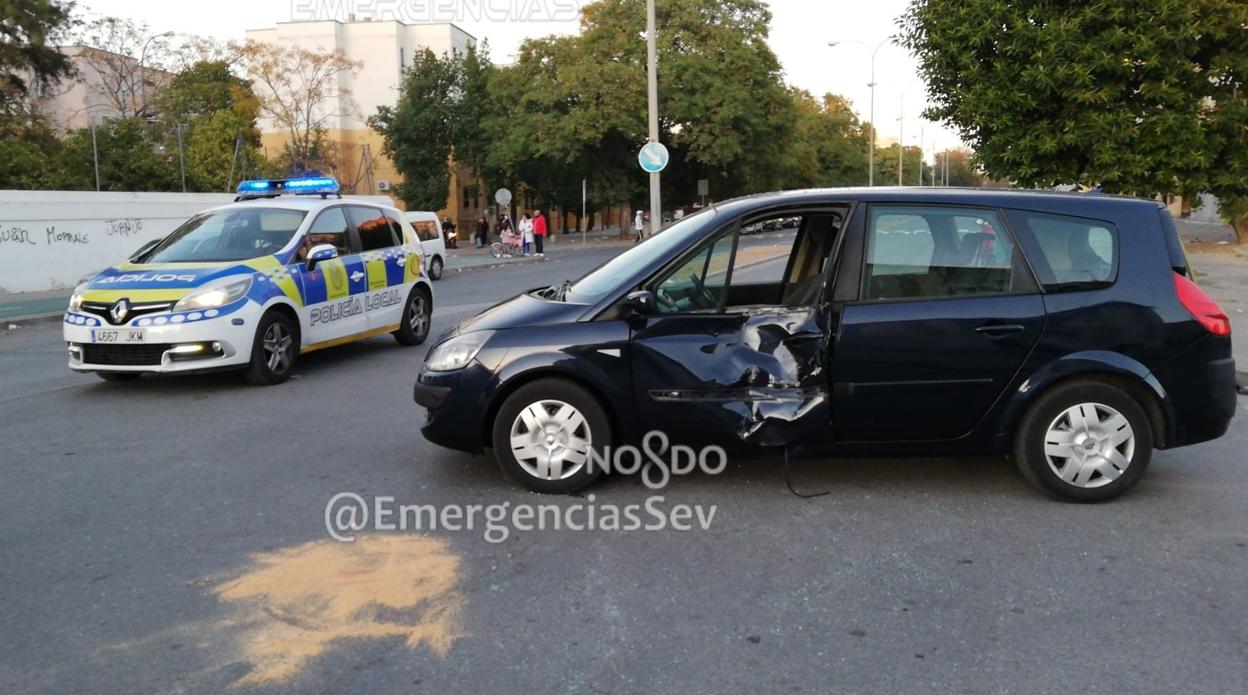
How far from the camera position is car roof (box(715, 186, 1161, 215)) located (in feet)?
17.4

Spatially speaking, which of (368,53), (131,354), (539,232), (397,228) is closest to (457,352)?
(131,354)

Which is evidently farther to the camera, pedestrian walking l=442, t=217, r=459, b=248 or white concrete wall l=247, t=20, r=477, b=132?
white concrete wall l=247, t=20, r=477, b=132

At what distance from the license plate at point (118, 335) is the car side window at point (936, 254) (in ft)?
19.5

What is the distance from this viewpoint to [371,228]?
423 inches

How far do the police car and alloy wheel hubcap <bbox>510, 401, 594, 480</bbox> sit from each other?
4138mm

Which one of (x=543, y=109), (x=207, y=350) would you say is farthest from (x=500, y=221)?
(x=207, y=350)

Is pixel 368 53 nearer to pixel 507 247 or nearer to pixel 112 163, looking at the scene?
pixel 112 163

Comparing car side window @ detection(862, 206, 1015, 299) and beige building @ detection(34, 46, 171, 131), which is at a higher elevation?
beige building @ detection(34, 46, 171, 131)

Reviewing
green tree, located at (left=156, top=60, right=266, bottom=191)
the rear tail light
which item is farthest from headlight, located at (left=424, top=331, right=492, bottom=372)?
green tree, located at (left=156, top=60, right=266, bottom=191)

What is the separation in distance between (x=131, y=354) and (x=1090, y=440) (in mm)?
7139

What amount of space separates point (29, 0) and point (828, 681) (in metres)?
49.8

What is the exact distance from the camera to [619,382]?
5305 millimetres

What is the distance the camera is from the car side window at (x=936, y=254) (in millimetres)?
5285

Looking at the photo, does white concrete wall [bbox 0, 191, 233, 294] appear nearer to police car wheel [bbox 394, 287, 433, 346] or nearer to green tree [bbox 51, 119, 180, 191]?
police car wheel [bbox 394, 287, 433, 346]
